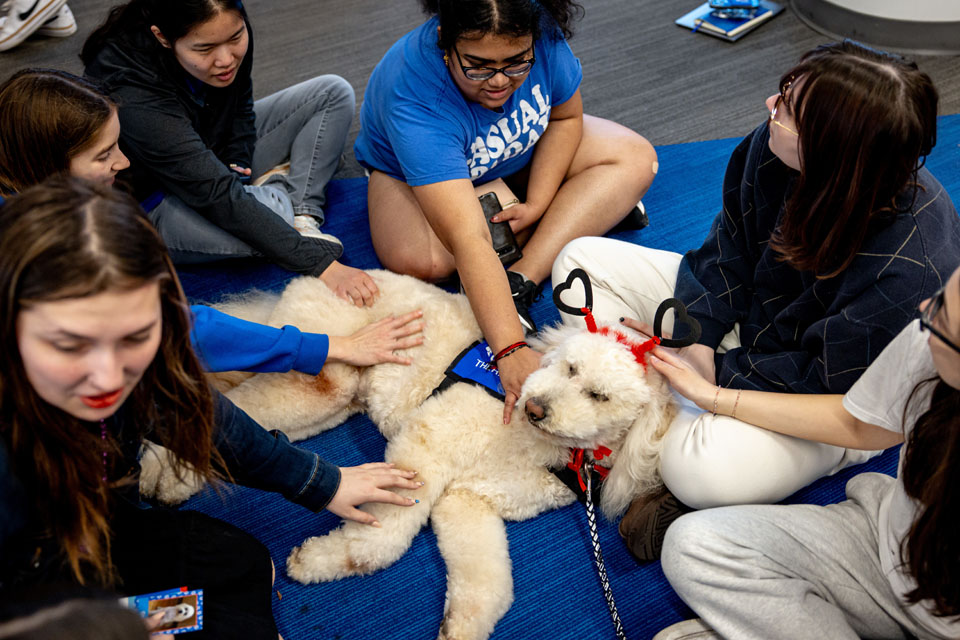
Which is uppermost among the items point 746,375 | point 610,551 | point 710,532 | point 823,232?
point 823,232

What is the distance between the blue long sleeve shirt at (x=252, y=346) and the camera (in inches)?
54.3

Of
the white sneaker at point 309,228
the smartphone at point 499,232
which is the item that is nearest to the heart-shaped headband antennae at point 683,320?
the smartphone at point 499,232

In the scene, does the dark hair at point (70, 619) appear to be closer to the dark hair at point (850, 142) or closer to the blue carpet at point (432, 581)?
the blue carpet at point (432, 581)

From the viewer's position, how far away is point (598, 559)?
1.37 meters

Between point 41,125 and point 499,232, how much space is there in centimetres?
107

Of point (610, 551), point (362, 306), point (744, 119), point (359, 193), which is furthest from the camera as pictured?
point (744, 119)

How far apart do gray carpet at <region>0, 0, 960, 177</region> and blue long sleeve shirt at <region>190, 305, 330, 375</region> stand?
116cm

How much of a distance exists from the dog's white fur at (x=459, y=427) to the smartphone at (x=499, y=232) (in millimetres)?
326

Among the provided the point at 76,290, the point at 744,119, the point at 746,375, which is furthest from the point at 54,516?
the point at 744,119

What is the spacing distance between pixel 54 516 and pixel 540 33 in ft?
4.08

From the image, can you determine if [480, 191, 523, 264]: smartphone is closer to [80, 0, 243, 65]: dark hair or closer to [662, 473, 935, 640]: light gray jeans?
[80, 0, 243, 65]: dark hair

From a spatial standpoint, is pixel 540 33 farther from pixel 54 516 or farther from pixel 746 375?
pixel 54 516

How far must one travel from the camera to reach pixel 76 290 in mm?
817

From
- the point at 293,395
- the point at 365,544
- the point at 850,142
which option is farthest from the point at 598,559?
the point at 850,142
